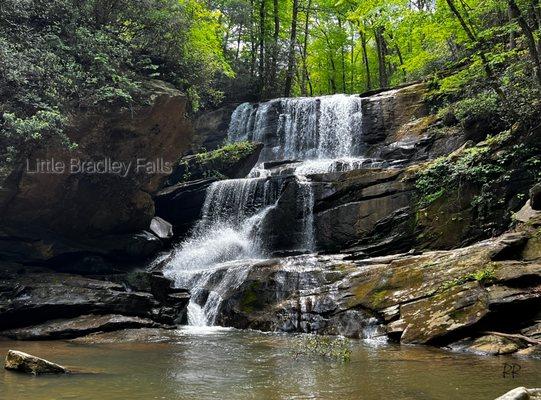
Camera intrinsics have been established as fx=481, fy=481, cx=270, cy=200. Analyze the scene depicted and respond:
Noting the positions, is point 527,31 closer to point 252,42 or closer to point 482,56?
point 482,56

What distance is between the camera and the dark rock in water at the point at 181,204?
21.2 m

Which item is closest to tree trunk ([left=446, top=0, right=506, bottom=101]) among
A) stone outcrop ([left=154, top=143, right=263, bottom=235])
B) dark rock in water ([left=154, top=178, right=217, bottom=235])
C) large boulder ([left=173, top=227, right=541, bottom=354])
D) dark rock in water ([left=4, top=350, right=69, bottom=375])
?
large boulder ([left=173, top=227, right=541, bottom=354])

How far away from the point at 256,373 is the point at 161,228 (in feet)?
44.2

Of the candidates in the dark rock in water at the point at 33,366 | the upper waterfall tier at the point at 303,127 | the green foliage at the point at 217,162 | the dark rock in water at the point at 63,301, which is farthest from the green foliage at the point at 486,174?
the dark rock in water at the point at 33,366

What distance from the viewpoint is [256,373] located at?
7.19 meters

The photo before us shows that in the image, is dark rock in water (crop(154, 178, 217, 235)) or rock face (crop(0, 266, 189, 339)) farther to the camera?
dark rock in water (crop(154, 178, 217, 235))

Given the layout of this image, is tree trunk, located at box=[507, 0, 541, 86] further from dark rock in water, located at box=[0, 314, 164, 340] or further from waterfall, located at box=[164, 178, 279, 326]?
dark rock in water, located at box=[0, 314, 164, 340]

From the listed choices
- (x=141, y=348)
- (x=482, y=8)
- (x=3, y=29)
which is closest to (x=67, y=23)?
(x=3, y=29)

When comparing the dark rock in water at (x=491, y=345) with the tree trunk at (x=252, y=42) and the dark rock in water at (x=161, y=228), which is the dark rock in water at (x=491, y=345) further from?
the tree trunk at (x=252, y=42)

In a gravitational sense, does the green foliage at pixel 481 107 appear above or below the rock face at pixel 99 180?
above

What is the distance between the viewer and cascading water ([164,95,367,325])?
15523 mm

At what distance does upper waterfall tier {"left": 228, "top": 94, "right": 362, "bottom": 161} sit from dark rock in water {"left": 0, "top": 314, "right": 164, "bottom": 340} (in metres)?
14.0

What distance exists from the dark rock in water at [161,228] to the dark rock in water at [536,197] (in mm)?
13187

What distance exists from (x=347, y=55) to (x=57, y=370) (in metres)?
38.9
